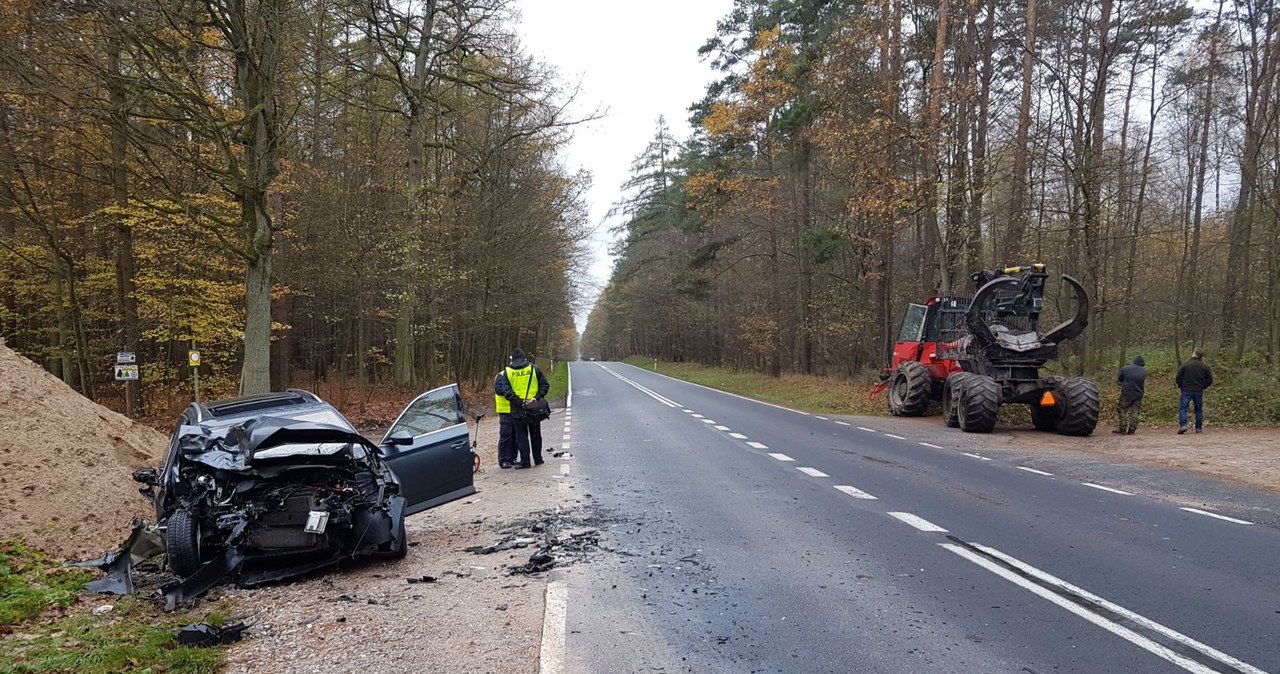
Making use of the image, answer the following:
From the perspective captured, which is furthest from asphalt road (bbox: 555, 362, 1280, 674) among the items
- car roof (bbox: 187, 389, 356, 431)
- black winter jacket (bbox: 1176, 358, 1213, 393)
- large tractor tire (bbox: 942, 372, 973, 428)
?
black winter jacket (bbox: 1176, 358, 1213, 393)

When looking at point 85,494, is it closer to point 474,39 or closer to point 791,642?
point 791,642

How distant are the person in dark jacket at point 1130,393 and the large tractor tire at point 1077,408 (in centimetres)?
58

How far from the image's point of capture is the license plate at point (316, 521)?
536cm

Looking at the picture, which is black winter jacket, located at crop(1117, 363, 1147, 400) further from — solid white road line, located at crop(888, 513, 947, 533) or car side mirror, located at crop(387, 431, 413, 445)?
car side mirror, located at crop(387, 431, 413, 445)

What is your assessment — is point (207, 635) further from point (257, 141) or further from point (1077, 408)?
point (1077, 408)

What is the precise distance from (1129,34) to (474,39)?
56.6ft

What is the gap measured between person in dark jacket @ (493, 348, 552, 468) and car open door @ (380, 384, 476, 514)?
303 centimetres

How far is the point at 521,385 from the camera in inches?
438

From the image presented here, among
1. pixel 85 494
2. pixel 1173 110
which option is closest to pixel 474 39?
pixel 85 494

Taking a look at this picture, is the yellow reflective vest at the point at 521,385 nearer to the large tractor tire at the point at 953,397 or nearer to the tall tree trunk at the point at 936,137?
the large tractor tire at the point at 953,397

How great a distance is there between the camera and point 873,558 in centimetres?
579

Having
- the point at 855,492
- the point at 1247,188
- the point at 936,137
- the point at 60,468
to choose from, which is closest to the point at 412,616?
the point at 60,468

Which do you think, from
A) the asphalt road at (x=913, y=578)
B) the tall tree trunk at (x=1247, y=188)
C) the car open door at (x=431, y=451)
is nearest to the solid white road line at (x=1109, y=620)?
the asphalt road at (x=913, y=578)

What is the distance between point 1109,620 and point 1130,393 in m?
11.8
